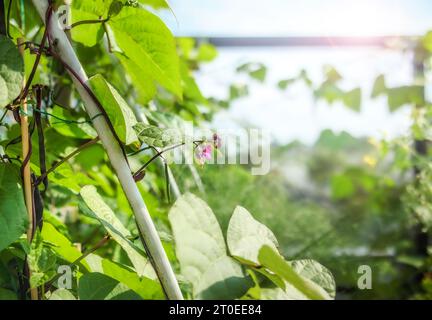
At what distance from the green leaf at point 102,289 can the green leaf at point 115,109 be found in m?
0.11

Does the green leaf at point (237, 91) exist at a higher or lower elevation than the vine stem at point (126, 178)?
higher

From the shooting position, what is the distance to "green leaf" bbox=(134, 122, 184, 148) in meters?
0.45

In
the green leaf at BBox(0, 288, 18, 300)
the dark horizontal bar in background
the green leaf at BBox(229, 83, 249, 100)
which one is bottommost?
the green leaf at BBox(0, 288, 18, 300)

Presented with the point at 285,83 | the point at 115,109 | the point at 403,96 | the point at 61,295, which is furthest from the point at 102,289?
the point at 285,83

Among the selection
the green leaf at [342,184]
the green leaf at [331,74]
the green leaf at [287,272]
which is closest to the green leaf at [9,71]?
the green leaf at [287,272]

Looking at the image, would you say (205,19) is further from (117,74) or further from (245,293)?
(245,293)

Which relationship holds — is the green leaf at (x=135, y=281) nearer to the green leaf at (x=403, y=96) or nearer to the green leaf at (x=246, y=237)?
the green leaf at (x=246, y=237)

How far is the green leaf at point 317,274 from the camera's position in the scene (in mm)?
422

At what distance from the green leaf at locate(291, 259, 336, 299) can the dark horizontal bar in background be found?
6.54 ft

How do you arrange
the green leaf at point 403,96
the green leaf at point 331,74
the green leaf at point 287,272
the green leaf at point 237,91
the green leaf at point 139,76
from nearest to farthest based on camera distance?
the green leaf at point 287,272 < the green leaf at point 139,76 < the green leaf at point 403,96 < the green leaf at point 331,74 < the green leaf at point 237,91

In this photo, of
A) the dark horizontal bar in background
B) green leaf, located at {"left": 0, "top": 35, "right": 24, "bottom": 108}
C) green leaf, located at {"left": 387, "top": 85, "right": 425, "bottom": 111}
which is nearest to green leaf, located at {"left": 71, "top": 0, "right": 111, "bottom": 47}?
green leaf, located at {"left": 0, "top": 35, "right": 24, "bottom": 108}

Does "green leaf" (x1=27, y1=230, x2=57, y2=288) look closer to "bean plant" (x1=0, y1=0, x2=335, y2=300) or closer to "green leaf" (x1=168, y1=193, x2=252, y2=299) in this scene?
"bean plant" (x1=0, y1=0, x2=335, y2=300)

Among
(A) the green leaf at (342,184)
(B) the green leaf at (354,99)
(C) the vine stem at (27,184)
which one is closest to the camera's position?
(C) the vine stem at (27,184)
